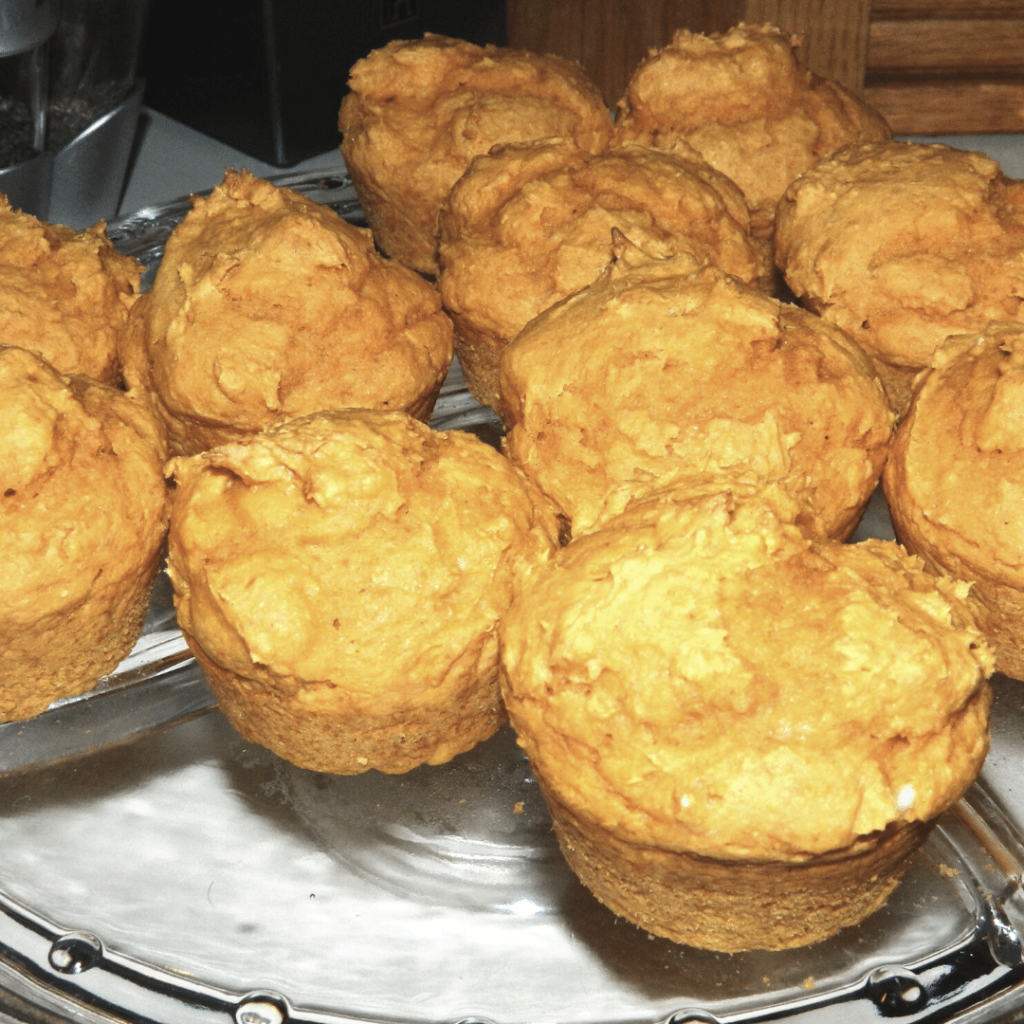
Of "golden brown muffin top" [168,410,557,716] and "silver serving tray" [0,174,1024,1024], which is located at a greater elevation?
"golden brown muffin top" [168,410,557,716]

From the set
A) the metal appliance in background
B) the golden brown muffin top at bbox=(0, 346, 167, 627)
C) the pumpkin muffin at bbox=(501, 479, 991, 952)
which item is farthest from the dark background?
the pumpkin muffin at bbox=(501, 479, 991, 952)

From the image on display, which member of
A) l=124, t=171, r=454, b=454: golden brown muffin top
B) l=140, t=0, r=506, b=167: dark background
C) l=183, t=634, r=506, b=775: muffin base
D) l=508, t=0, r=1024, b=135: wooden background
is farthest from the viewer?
l=508, t=0, r=1024, b=135: wooden background

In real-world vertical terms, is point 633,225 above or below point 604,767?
above

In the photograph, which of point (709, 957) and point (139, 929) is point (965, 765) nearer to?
point (709, 957)

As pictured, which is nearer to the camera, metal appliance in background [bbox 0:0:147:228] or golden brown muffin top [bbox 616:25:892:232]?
golden brown muffin top [bbox 616:25:892:232]

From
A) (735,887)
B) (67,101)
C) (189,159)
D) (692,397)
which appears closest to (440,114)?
(67,101)

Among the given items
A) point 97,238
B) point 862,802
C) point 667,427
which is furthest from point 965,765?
point 97,238

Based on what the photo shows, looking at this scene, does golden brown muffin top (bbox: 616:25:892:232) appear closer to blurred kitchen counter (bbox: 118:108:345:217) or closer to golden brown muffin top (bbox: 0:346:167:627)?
blurred kitchen counter (bbox: 118:108:345:217)
